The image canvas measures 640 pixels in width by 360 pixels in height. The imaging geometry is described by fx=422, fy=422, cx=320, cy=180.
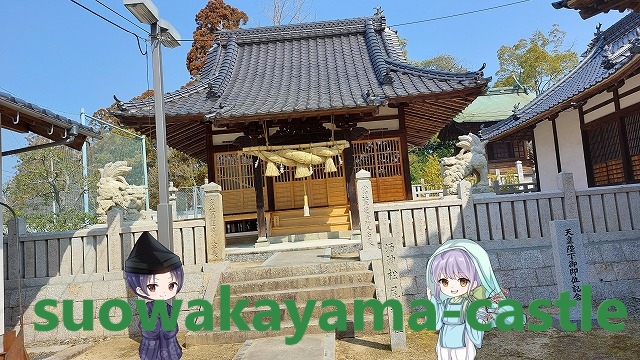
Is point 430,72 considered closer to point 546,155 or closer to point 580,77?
point 580,77

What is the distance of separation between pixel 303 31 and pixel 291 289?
10.7 metres

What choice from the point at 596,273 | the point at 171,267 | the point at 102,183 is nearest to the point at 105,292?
the point at 102,183

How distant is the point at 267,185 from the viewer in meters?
11.8

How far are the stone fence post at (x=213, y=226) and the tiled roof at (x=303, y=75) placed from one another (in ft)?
7.53

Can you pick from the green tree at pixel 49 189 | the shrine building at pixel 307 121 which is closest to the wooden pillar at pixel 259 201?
the shrine building at pixel 307 121

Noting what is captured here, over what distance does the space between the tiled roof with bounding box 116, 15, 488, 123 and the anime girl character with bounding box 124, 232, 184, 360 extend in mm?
6280

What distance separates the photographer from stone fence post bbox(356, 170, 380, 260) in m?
7.71

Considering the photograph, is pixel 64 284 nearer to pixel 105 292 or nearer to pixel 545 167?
pixel 105 292

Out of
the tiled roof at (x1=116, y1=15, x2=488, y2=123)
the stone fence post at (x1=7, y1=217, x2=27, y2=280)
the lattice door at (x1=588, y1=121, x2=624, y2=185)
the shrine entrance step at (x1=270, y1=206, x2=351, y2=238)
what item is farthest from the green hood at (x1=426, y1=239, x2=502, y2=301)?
the lattice door at (x1=588, y1=121, x2=624, y2=185)

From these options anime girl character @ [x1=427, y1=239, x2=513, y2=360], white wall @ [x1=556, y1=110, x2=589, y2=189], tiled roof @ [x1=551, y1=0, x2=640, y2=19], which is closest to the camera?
anime girl character @ [x1=427, y1=239, x2=513, y2=360]

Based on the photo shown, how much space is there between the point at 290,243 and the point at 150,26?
6324mm

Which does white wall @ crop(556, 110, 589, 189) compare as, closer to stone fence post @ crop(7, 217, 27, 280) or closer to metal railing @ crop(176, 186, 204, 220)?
metal railing @ crop(176, 186, 204, 220)

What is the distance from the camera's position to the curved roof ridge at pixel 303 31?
→ 49.2 ft

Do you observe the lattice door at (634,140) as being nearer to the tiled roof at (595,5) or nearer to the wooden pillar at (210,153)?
the tiled roof at (595,5)
